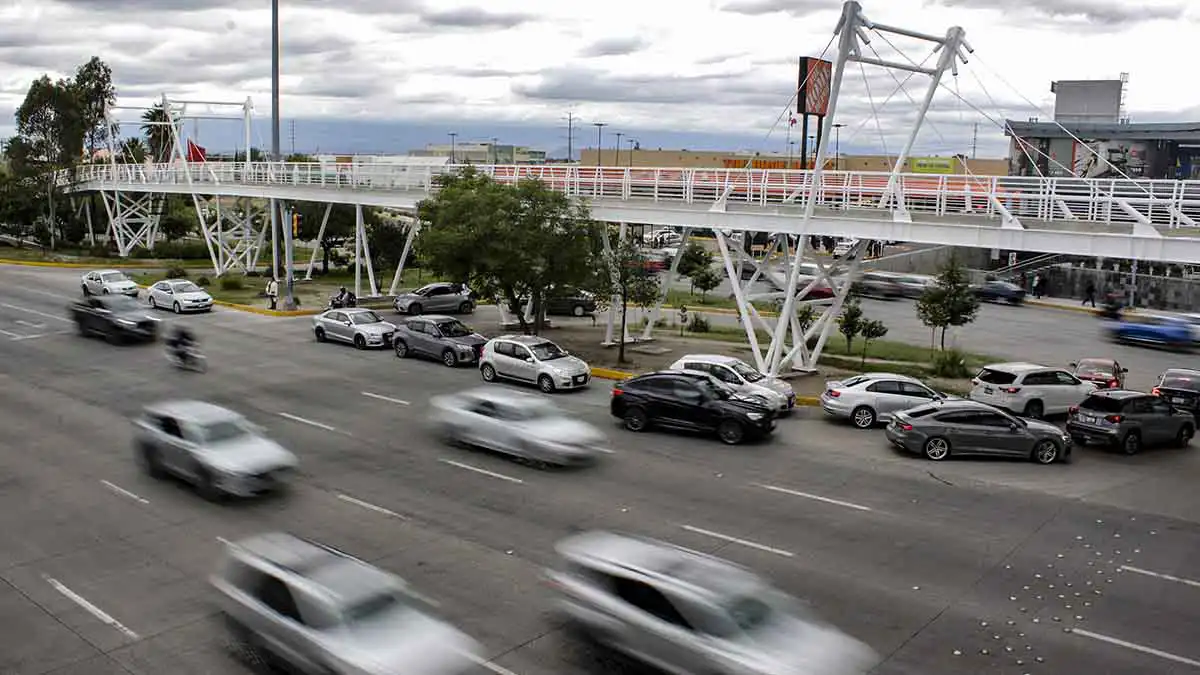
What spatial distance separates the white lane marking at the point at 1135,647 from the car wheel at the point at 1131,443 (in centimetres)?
1046

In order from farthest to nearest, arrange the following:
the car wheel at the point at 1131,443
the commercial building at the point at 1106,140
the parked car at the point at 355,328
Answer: the commercial building at the point at 1106,140, the parked car at the point at 355,328, the car wheel at the point at 1131,443

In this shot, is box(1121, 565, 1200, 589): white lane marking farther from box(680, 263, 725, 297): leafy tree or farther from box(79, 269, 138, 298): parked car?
box(79, 269, 138, 298): parked car

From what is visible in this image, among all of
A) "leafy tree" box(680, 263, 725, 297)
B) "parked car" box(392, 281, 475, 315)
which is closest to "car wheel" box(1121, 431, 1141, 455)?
"parked car" box(392, 281, 475, 315)

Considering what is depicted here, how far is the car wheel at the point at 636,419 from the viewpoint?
21812 mm

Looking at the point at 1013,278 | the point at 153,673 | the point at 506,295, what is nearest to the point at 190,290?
the point at 506,295

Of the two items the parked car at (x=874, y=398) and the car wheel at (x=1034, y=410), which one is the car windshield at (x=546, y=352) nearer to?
the parked car at (x=874, y=398)

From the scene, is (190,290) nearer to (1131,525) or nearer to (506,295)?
(506,295)

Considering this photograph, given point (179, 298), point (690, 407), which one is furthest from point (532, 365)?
point (179, 298)

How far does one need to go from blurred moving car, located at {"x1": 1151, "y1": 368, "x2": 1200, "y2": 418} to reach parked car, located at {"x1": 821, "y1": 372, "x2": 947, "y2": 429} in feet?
21.3

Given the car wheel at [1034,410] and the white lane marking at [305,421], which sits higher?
the car wheel at [1034,410]

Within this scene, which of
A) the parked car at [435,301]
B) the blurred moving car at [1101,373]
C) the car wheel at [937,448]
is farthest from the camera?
the parked car at [435,301]

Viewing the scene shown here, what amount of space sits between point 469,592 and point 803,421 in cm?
1271

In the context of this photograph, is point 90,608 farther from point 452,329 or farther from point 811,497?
point 452,329

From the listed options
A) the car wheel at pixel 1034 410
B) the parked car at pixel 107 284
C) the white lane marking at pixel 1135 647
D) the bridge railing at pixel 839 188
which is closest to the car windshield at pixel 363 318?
the bridge railing at pixel 839 188
